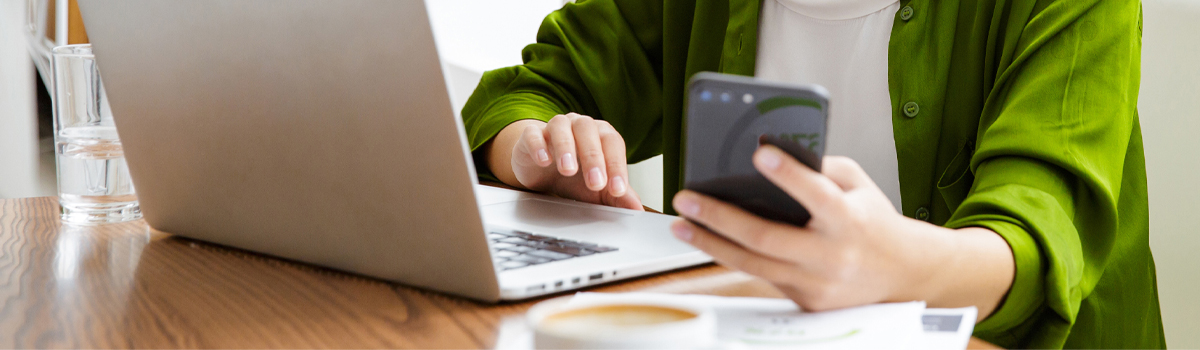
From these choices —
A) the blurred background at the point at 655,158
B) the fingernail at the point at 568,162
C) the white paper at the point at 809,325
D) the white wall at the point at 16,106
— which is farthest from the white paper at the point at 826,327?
the white wall at the point at 16,106

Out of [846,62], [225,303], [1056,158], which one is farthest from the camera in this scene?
[846,62]

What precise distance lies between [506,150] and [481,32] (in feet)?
4.67

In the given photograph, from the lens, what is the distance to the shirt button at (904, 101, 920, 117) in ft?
2.69

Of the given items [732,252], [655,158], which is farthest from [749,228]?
[655,158]

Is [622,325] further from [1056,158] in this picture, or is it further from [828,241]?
[1056,158]

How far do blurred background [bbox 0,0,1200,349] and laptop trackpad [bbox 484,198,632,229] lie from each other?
0.50 feet

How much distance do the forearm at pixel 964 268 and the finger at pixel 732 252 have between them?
3.0 inches

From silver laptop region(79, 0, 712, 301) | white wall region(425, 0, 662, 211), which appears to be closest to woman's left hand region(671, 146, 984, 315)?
silver laptop region(79, 0, 712, 301)

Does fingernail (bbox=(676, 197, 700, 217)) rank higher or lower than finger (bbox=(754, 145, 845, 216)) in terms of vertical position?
lower

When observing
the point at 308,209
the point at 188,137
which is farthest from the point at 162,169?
the point at 308,209

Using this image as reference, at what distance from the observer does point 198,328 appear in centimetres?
40

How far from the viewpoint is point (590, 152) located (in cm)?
62

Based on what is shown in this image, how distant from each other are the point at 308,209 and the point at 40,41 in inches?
64.4

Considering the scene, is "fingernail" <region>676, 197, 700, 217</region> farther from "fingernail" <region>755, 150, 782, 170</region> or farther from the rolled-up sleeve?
the rolled-up sleeve
